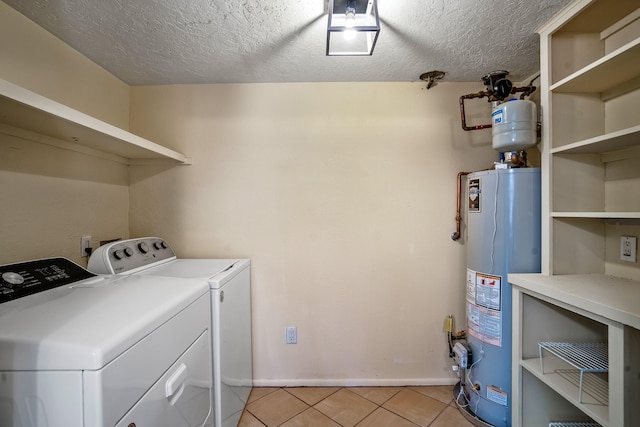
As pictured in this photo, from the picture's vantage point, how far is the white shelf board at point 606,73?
96 centimetres

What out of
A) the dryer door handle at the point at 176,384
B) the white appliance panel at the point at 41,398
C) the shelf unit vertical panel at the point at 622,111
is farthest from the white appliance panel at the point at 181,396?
the shelf unit vertical panel at the point at 622,111

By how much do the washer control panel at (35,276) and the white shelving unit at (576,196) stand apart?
2.09m

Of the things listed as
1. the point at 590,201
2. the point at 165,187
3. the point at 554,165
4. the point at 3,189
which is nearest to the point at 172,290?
the point at 3,189

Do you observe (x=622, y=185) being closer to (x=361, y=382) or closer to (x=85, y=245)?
(x=361, y=382)

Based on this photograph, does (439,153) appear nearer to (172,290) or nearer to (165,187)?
(172,290)

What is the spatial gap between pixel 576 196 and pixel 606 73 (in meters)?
0.57

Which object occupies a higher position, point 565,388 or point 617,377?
point 617,377

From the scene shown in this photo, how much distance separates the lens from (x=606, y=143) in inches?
42.5

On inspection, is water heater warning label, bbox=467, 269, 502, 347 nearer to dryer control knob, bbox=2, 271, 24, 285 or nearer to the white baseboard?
the white baseboard

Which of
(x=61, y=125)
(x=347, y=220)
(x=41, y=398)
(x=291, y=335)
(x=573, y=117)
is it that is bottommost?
(x=291, y=335)

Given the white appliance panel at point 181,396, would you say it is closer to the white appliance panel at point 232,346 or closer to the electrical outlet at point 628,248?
the white appliance panel at point 232,346

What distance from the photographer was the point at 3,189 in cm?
107

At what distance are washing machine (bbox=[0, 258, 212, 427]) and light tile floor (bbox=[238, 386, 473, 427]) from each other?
0.59 m

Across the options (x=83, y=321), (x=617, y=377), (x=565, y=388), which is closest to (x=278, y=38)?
(x=83, y=321)
